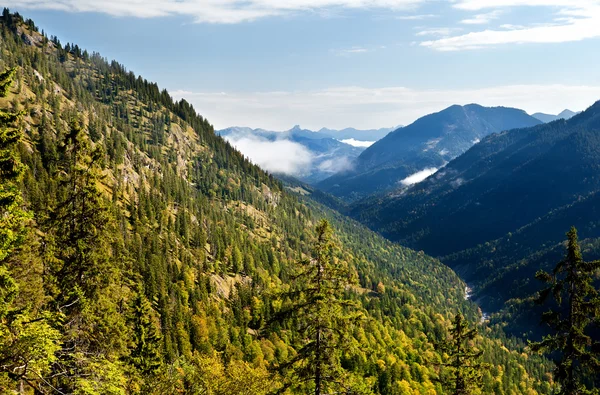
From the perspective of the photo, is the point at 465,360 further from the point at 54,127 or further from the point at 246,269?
the point at 54,127

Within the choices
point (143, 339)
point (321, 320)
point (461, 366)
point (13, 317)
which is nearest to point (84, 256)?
point (13, 317)

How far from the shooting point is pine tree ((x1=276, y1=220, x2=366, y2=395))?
26.3m

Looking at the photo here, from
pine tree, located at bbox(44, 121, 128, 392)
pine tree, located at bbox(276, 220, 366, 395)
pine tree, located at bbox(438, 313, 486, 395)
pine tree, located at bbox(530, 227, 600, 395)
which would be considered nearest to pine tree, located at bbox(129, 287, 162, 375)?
pine tree, located at bbox(44, 121, 128, 392)

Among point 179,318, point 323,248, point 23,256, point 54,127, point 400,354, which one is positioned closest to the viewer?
point 323,248

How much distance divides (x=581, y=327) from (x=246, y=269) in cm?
16292

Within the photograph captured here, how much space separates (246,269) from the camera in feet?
599

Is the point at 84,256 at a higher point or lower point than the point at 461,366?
higher

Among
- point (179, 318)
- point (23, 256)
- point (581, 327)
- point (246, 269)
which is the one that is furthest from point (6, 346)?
point (246, 269)

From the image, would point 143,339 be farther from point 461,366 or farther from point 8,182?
point 461,366

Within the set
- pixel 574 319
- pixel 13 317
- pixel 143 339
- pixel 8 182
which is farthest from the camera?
pixel 143 339

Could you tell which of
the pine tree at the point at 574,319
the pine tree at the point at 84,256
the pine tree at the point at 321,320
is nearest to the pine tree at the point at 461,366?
the pine tree at the point at 574,319

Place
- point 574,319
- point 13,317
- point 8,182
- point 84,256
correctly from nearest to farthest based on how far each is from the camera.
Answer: point 13,317 → point 8,182 → point 574,319 → point 84,256

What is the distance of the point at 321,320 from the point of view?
86.3 ft

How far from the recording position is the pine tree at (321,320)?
26.3 metres
